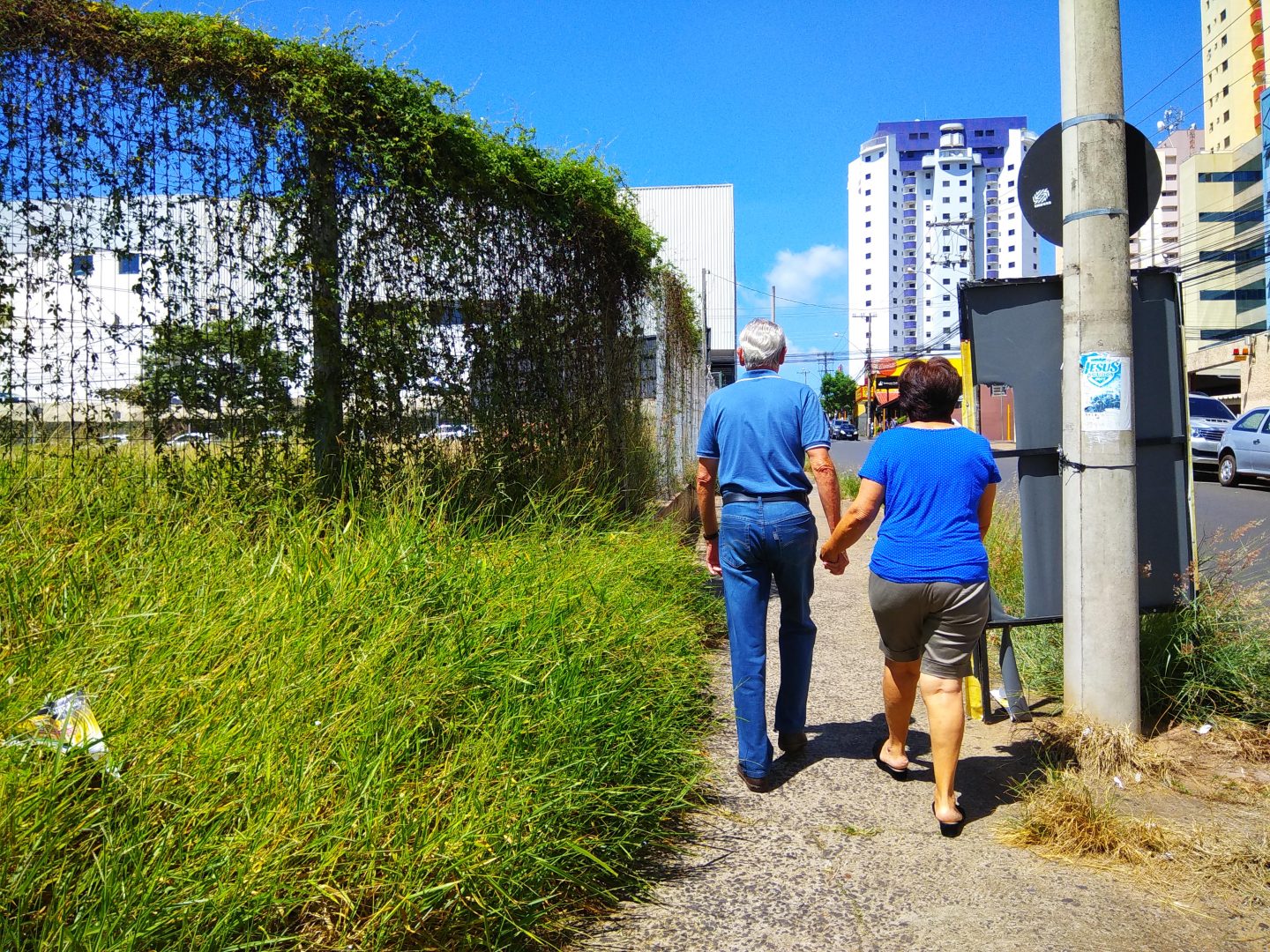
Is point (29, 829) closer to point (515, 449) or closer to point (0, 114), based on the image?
point (0, 114)

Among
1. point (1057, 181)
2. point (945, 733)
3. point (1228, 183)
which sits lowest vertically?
point (945, 733)

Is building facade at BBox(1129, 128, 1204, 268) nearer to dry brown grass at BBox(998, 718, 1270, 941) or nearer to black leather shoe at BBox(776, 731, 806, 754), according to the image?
dry brown grass at BBox(998, 718, 1270, 941)

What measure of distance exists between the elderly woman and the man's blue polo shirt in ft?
1.01

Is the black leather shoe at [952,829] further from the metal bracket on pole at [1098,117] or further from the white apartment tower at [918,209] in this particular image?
the white apartment tower at [918,209]

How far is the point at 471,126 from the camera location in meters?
6.25

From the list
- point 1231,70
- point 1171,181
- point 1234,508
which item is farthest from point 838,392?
point 1234,508

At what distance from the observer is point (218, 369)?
17.4 ft

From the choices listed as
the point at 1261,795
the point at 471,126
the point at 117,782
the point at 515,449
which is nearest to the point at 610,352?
the point at 515,449

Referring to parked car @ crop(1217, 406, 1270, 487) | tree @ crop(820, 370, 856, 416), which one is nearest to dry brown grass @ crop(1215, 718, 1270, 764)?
parked car @ crop(1217, 406, 1270, 487)

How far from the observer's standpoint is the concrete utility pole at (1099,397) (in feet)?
13.7

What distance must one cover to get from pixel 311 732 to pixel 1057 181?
12.6 ft

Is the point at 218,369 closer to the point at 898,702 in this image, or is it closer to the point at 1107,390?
the point at 898,702

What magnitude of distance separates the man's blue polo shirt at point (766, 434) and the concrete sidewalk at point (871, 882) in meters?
1.25

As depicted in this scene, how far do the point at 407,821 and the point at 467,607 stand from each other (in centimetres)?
137
